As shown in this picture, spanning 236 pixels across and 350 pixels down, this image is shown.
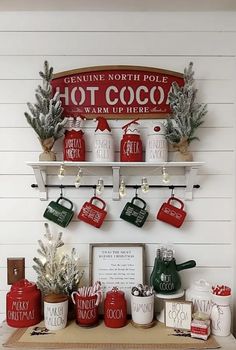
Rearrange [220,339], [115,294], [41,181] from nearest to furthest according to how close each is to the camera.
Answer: [220,339], [115,294], [41,181]

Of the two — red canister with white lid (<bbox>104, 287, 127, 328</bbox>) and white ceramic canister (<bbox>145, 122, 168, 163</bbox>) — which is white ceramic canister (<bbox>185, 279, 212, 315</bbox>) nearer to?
→ red canister with white lid (<bbox>104, 287, 127, 328</bbox>)

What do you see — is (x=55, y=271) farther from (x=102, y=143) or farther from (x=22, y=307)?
(x=102, y=143)

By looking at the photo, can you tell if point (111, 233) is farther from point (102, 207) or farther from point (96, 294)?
point (96, 294)

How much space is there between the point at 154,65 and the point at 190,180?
1.90 feet

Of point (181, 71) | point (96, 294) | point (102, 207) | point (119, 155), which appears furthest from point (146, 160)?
point (96, 294)

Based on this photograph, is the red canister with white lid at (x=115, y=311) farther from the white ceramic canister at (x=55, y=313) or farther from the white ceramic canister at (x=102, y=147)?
the white ceramic canister at (x=102, y=147)

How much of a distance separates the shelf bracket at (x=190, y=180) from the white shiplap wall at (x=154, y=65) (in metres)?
0.04

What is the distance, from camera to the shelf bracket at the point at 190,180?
157 centimetres

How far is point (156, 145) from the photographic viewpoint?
1.57 meters

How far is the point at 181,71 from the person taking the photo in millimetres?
1667

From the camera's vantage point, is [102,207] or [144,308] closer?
[144,308]

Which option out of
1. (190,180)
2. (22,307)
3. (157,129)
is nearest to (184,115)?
(157,129)

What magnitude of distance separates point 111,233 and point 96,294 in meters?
0.29

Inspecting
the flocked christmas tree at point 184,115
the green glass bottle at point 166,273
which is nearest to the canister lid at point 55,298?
the green glass bottle at point 166,273
